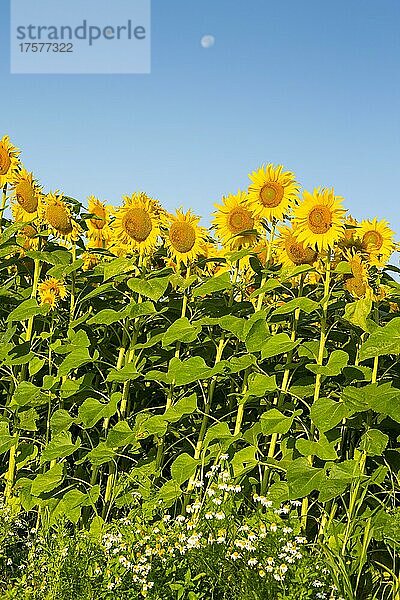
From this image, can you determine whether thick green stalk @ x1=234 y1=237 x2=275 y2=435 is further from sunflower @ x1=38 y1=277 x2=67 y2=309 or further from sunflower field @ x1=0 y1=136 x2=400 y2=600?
sunflower @ x1=38 y1=277 x2=67 y2=309

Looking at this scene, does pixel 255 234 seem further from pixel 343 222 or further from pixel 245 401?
pixel 245 401

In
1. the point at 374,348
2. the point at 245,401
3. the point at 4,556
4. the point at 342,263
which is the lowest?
the point at 4,556

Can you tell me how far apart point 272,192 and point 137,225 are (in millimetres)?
726

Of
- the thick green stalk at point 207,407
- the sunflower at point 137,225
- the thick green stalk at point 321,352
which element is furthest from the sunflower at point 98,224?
the thick green stalk at point 321,352

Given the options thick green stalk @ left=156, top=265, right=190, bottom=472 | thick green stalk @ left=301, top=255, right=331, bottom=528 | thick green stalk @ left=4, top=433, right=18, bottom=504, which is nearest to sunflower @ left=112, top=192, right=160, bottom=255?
thick green stalk @ left=156, top=265, right=190, bottom=472

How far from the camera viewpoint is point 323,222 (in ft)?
13.0

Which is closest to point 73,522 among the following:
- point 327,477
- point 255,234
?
point 327,477

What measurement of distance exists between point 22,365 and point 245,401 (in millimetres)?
1397

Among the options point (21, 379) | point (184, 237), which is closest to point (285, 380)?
point (184, 237)

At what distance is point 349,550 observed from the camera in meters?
3.83

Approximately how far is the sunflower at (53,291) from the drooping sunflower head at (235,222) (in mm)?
966

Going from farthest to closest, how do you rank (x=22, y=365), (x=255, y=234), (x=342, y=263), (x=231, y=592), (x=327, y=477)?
(x=22, y=365) → (x=255, y=234) → (x=342, y=263) → (x=327, y=477) → (x=231, y=592)

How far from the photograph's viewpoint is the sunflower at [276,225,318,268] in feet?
13.6

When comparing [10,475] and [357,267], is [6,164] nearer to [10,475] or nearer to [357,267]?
[10,475]
